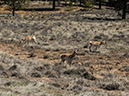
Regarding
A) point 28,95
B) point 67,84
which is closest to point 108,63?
point 67,84

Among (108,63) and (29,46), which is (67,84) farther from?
(29,46)

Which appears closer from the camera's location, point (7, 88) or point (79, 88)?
point (7, 88)

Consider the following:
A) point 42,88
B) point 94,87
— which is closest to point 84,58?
point 94,87

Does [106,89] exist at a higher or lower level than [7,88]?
lower

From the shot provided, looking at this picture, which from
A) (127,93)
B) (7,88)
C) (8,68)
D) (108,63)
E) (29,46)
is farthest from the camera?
(29,46)

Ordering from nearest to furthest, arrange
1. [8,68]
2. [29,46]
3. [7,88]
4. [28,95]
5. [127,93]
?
[28,95]
[7,88]
[127,93]
[8,68]
[29,46]

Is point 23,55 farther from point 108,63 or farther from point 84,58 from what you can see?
point 108,63

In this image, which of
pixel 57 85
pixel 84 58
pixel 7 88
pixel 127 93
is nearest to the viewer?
pixel 7 88

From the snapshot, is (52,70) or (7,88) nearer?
(7,88)

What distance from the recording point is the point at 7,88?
274 inches

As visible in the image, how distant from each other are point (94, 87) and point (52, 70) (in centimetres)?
280

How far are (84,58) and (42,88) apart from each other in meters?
7.31

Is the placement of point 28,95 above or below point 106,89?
above

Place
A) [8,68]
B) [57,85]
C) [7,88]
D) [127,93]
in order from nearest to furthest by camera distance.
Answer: [7,88] < [127,93] < [57,85] < [8,68]
